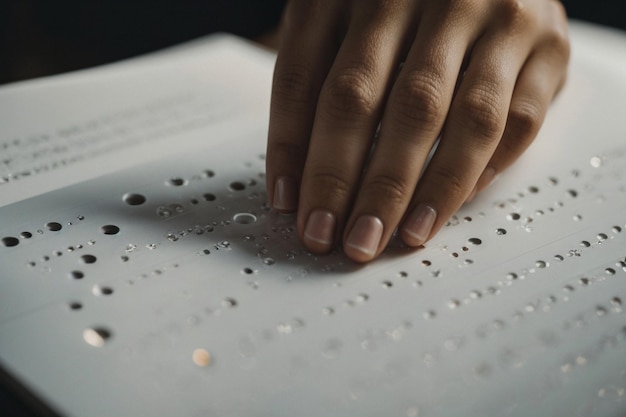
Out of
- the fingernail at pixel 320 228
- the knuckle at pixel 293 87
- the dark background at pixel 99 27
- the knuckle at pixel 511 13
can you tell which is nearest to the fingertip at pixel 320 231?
the fingernail at pixel 320 228

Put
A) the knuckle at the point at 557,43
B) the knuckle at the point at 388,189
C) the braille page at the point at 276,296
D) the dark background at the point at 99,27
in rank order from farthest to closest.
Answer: the dark background at the point at 99,27, the knuckle at the point at 557,43, the knuckle at the point at 388,189, the braille page at the point at 276,296

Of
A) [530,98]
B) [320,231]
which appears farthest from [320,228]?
[530,98]

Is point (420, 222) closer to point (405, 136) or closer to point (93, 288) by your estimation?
point (405, 136)

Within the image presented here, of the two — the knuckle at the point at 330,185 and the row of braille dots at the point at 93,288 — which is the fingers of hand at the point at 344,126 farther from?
the row of braille dots at the point at 93,288

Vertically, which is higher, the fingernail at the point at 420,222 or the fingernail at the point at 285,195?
the fingernail at the point at 420,222

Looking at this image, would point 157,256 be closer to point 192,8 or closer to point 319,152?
point 319,152

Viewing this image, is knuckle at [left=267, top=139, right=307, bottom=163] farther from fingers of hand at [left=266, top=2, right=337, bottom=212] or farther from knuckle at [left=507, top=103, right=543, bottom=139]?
knuckle at [left=507, top=103, right=543, bottom=139]

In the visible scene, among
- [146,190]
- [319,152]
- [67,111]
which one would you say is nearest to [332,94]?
[319,152]

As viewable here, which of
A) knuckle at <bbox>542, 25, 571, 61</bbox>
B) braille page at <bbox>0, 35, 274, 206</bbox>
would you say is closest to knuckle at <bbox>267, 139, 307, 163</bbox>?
braille page at <bbox>0, 35, 274, 206</bbox>
